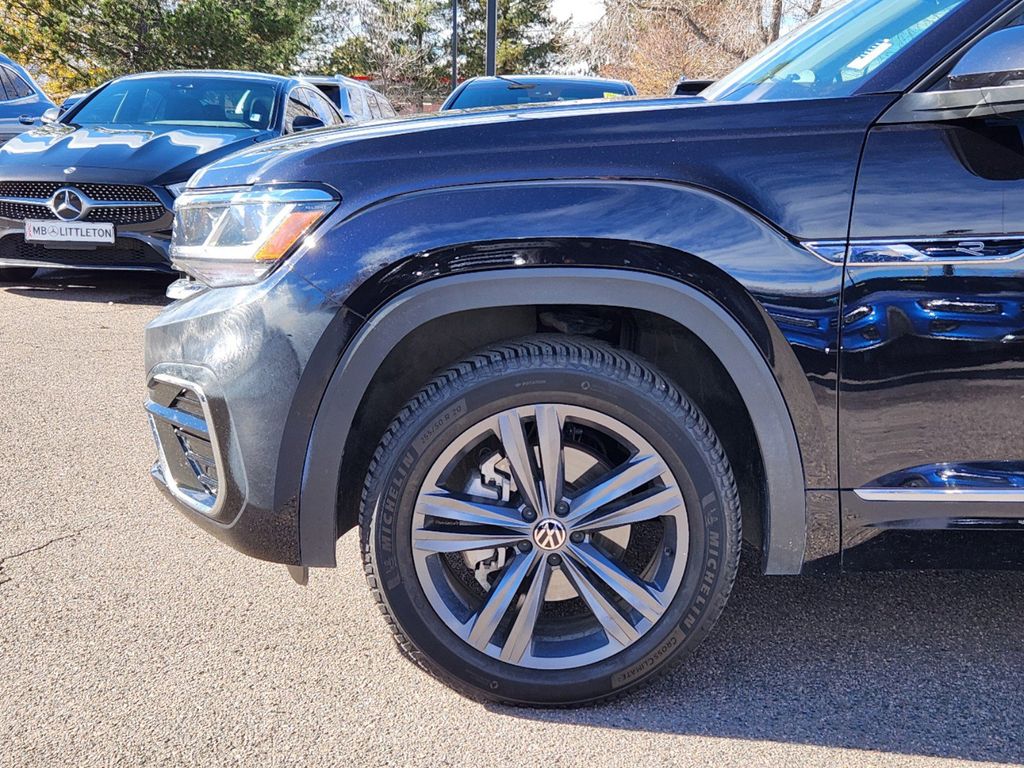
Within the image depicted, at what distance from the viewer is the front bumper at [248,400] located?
2051mm

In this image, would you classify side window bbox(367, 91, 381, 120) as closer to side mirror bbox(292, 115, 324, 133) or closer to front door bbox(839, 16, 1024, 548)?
side mirror bbox(292, 115, 324, 133)

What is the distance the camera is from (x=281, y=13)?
29609mm

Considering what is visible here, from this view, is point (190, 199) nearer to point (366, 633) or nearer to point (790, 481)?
point (366, 633)

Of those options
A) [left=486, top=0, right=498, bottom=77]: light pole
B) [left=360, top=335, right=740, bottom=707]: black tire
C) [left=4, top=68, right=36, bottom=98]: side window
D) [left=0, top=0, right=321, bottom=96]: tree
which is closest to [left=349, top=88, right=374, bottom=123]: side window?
[left=486, top=0, right=498, bottom=77]: light pole

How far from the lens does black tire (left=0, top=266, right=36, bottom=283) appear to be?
7.60 m

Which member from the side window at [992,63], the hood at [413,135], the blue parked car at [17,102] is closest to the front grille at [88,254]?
the blue parked car at [17,102]

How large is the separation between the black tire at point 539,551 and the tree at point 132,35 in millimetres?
29342

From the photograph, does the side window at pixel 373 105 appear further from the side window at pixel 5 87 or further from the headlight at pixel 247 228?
the headlight at pixel 247 228

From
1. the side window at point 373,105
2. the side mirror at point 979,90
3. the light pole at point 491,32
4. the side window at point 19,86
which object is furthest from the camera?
the light pole at point 491,32

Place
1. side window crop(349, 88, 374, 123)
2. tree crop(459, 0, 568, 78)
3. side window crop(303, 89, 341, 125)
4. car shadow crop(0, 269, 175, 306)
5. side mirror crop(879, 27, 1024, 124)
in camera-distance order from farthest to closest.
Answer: tree crop(459, 0, 568, 78)
side window crop(349, 88, 374, 123)
side window crop(303, 89, 341, 125)
car shadow crop(0, 269, 175, 306)
side mirror crop(879, 27, 1024, 124)

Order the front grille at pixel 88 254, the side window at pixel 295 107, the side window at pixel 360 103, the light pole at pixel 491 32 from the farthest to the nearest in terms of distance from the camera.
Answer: the light pole at pixel 491 32
the side window at pixel 360 103
the side window at pixel 295 107
the front grille at pixel 88 254

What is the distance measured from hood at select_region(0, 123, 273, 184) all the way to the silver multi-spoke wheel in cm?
501

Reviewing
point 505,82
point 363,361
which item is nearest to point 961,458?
point 363,361

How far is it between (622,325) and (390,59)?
138 ft
